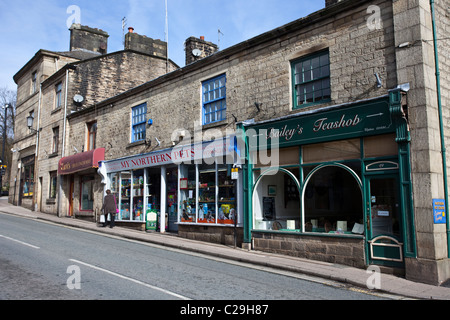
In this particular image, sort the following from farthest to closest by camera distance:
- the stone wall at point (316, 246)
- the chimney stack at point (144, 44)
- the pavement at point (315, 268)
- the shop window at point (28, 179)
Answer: the shop window at point (28, 179) < the chimney stack at point (144, 44) < the stone wall at point (316, 246) < the pavement at point (315, 268)

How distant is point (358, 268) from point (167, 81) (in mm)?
10191

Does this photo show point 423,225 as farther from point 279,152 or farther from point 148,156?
point 148,156

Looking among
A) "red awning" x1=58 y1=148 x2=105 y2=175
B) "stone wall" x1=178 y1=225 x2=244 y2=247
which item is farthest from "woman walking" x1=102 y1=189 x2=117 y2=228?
"stone wall" x1=178 y1=225 x2=244 y2=247

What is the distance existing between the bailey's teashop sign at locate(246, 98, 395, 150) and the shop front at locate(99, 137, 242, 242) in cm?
135

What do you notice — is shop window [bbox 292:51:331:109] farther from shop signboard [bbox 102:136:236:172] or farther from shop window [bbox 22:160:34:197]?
shop window [bbox 22:160:34:197]

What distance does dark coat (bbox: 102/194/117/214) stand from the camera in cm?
1680

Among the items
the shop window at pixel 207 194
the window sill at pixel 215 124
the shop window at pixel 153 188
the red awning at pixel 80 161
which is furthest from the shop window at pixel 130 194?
the window sill at pixel 215 124

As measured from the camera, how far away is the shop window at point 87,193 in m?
20.0

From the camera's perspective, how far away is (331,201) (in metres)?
11.0

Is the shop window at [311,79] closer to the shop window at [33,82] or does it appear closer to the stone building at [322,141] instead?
the stone building at [322,141]

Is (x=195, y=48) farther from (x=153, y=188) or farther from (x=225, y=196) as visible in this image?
(x=225, y=196)

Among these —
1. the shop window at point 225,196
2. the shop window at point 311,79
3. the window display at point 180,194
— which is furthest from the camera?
the window display at point 180,194

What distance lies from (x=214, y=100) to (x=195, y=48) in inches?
172

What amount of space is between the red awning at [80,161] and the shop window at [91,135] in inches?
28.3
